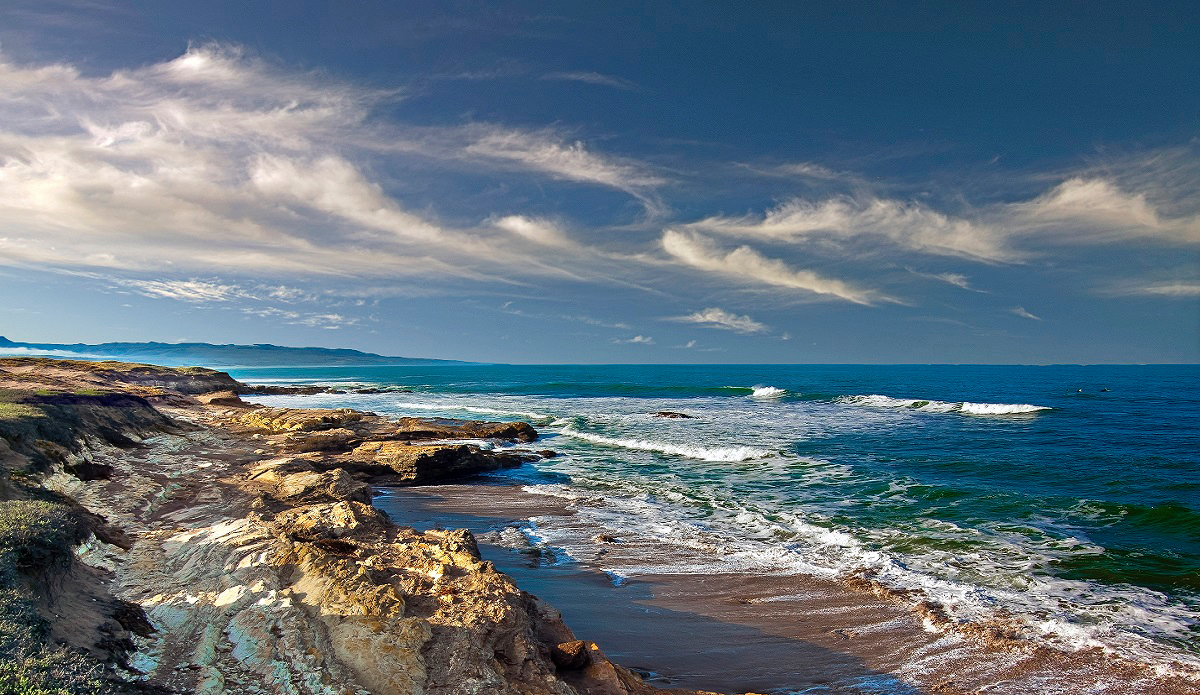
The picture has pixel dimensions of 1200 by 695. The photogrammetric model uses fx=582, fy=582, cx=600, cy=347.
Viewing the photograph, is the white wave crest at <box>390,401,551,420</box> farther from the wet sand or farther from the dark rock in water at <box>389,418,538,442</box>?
the wet sand

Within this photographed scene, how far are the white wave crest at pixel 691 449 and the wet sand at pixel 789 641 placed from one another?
14.0 meters

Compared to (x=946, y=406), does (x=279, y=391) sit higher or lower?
lower

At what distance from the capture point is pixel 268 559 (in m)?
7.59

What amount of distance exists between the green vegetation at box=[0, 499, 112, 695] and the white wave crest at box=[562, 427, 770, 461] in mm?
21529

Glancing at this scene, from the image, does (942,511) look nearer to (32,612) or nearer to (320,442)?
(32,612)

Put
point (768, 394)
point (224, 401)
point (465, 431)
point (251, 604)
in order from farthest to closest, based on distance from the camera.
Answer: point (768, 394), point (224, 401), point (465, 431), point (251, 604)

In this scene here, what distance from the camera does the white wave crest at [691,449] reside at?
83.0ft

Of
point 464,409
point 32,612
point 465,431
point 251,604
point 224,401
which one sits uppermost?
point 32,612

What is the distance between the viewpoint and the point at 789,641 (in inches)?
332

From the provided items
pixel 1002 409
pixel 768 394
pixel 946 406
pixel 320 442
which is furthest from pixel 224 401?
pixel 1002 409

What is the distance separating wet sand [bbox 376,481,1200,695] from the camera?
24.1ft

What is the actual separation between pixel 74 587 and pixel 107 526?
3679mm

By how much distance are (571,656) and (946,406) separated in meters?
55.7

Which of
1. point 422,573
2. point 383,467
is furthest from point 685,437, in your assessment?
point 422,573
